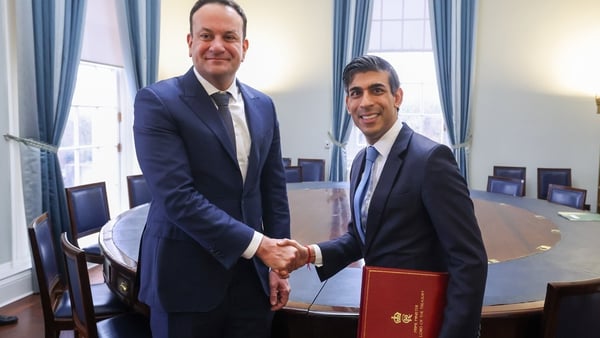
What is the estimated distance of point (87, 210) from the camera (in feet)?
9.99

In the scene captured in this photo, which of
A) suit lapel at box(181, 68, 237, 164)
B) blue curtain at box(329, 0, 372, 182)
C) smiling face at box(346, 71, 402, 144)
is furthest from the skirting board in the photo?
blue curtain at box(329, 0, 372, 182)

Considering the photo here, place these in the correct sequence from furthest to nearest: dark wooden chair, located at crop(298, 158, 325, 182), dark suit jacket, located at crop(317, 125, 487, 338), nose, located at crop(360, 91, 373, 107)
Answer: dark wooden chair, located at crop(298, 158, 325, 182)
nose, located at crop(360, 91, 373, 107)
dark suit jacket, located at crop(317, 125, 487, 338)

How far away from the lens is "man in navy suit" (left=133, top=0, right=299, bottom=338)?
3.96 feet

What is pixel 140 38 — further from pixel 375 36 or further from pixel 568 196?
pixel 568 196

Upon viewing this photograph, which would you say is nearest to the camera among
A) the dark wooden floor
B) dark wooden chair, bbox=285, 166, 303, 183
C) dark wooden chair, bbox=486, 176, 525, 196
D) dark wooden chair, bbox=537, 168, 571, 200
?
the dark wooden floor

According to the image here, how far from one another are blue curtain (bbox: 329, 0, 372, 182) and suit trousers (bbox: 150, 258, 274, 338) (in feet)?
14.0

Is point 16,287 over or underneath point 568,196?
underneath

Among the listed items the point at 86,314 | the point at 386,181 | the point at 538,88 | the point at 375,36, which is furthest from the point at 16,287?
the point at 538,88

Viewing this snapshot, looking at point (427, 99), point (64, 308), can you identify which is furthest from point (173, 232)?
point (427, 99)

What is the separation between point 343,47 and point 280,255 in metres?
4.46

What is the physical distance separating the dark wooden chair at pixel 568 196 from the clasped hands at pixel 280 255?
286 centimetres

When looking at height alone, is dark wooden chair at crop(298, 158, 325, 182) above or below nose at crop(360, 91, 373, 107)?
below

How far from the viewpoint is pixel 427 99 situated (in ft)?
18.0

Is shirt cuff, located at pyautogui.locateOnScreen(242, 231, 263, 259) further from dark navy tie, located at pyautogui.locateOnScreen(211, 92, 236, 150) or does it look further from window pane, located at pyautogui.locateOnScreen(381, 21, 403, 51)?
window pane, located at pyautogui.locateOnScreen(381, 21, 403, 51)
